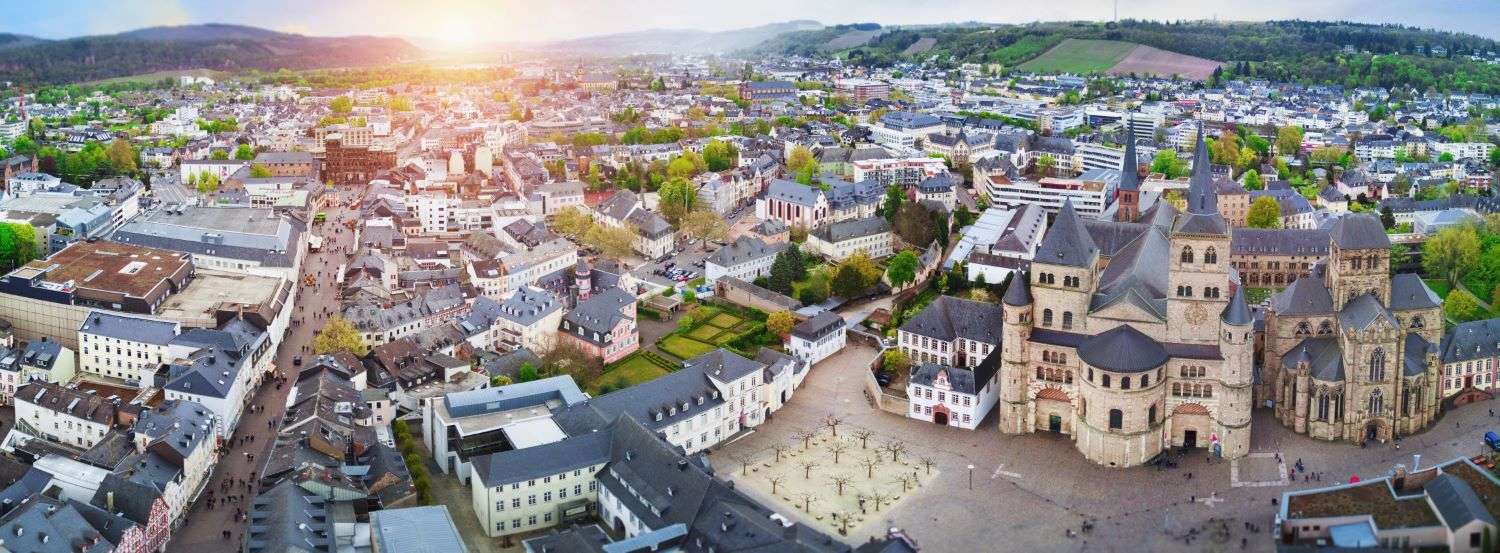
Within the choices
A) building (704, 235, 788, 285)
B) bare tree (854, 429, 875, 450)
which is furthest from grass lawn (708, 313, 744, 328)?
bare tree (854, 429, 875, 450)

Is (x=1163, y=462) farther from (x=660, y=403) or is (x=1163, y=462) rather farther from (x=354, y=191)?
(x=354, y=191)

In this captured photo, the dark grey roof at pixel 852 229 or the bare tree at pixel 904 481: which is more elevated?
the dark grey roof at pixel 852 229

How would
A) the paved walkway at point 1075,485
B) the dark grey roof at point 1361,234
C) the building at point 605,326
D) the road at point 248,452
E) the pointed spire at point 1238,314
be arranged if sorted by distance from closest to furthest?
the paved walkway at point 1075,485 → the road at point 248,452 → the pointed spire at point 1238,314 → the dark grey roof at point 1361,234 → the building at point 605,326

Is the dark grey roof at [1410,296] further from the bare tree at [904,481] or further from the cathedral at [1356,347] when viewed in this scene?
the bare tree at [904,481]

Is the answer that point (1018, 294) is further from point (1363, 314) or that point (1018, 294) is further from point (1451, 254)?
point (1451, 254)

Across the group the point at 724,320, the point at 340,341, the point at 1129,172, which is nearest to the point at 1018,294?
the point at 724,320

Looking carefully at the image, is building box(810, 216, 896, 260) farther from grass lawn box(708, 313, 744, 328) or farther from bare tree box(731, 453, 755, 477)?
bare tree box(731, 453, 755, 477)

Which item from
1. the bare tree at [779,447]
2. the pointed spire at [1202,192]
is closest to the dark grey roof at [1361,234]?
the pointed spire at [1202,192]
